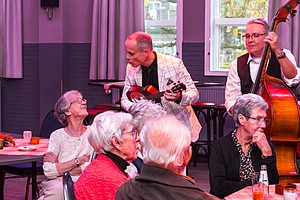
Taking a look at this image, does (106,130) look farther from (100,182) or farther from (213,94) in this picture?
(213,94)

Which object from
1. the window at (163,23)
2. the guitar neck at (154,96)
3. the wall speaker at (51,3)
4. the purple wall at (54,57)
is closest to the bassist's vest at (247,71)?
the guitar neck at (154,96)

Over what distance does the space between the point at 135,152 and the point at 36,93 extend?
671cm

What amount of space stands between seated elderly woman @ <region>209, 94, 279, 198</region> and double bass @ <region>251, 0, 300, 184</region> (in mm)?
452

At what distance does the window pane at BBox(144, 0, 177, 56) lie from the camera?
28.8 feet

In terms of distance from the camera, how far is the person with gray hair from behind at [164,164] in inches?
95.0

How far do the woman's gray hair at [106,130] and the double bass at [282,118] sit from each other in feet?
5.00

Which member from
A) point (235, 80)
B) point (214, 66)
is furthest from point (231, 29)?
point (235, 80)

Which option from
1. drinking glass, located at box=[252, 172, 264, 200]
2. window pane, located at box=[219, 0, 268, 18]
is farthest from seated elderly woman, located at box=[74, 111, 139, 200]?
window pane, located at box=[219, 0, 268, 18]

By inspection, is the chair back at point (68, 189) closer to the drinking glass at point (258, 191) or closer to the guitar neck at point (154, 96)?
the drinking glass at point (258, 191)

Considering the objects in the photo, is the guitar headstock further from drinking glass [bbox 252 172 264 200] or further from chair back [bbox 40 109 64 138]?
drinking glass [bbox 252 172 264 200]

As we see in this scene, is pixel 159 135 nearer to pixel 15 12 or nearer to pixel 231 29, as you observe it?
pixel 231 29

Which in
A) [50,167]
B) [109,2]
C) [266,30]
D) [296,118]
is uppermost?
[109,2]

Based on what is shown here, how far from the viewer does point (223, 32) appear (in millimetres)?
8469

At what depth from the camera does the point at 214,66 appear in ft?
27.8
